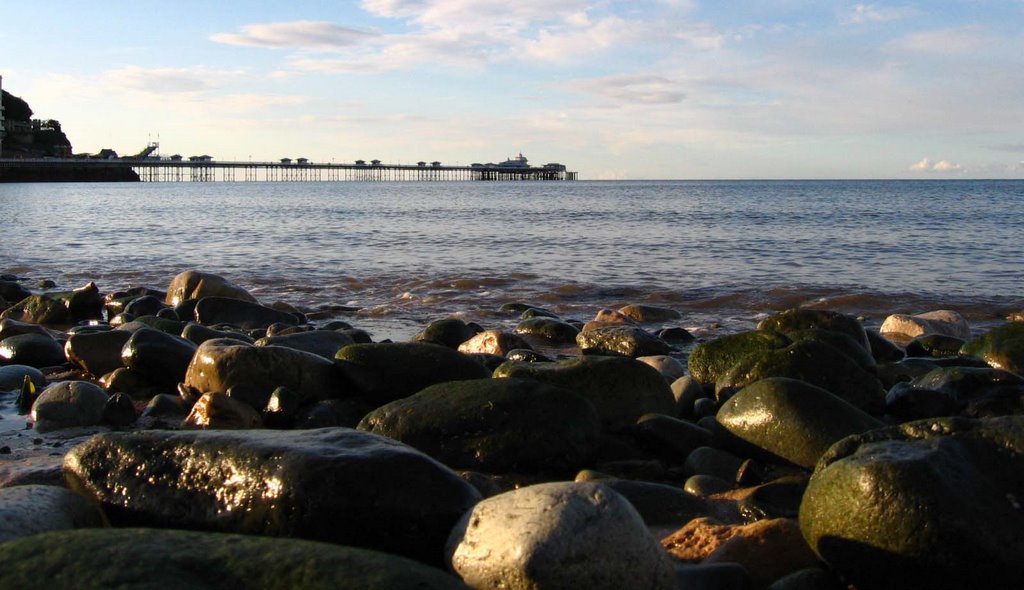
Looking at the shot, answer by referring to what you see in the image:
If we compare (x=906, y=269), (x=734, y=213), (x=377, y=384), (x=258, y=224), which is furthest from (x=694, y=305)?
(x=734, y=213)

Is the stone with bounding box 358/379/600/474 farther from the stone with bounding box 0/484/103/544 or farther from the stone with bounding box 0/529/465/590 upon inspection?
the stone with bounding box 0/529/465/590

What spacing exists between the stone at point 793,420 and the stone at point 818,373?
964 mm

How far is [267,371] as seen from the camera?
22.3ft

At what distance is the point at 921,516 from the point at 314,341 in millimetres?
5616

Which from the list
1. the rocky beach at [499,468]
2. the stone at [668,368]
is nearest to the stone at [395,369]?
the rocky beach at [499,468]

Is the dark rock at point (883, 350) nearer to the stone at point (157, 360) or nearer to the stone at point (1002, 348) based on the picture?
the stone at point (1002, 348)

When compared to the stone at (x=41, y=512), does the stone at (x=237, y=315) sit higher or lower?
lower

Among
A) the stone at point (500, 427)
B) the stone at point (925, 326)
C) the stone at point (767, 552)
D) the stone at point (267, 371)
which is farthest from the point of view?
the stone at point (925, 326)

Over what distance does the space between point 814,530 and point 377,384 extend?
3.61 metres

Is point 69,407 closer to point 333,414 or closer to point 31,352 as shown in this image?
point 333,414

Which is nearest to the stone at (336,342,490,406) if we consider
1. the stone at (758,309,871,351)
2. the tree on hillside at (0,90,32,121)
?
the stone at (758,309,871,351)

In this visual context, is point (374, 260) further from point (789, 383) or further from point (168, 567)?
point (168, 567)

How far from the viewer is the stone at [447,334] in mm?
9984

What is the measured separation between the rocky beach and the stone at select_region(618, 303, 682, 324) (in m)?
3.76
